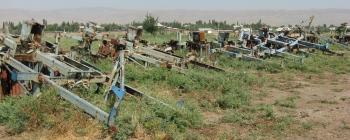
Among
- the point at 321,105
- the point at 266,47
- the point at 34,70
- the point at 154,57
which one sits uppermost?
the point at 34,70

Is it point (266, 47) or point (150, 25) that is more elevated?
point (150, 25)

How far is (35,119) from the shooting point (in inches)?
374

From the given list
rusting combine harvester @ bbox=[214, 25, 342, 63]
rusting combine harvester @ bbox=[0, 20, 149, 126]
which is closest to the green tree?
rusting combine harvester @ bbox=[214, 25, 342, 63]

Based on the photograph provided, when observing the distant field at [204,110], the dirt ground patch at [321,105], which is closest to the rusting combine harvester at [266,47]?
the dirt ground patch at [321,105]

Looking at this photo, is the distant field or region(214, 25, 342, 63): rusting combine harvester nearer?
the distant field

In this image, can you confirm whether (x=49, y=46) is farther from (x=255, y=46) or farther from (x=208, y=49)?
(x=255, y=46)

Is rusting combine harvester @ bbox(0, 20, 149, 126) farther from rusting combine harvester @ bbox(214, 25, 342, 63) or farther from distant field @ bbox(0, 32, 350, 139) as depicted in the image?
rusting combine harvester @ bbox(214, 25, 342, 63)

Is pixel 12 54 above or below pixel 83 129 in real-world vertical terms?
above

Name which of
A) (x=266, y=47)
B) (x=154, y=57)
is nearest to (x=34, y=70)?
(x=154, y=57)

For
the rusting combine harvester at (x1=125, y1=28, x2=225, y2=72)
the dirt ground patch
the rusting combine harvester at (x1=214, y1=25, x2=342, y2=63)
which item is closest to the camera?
the dirt ground patch

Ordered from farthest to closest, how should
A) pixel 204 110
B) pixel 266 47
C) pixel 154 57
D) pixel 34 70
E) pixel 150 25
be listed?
pixel 150 25 → pixel 266 47 → pixel 154 57 → pixel 204 110 → pixel 34 70

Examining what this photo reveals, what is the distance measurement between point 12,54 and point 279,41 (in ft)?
49.7

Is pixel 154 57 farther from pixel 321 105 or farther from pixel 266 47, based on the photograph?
pixel 266 47

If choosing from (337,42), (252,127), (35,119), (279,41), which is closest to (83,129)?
(35,119)
